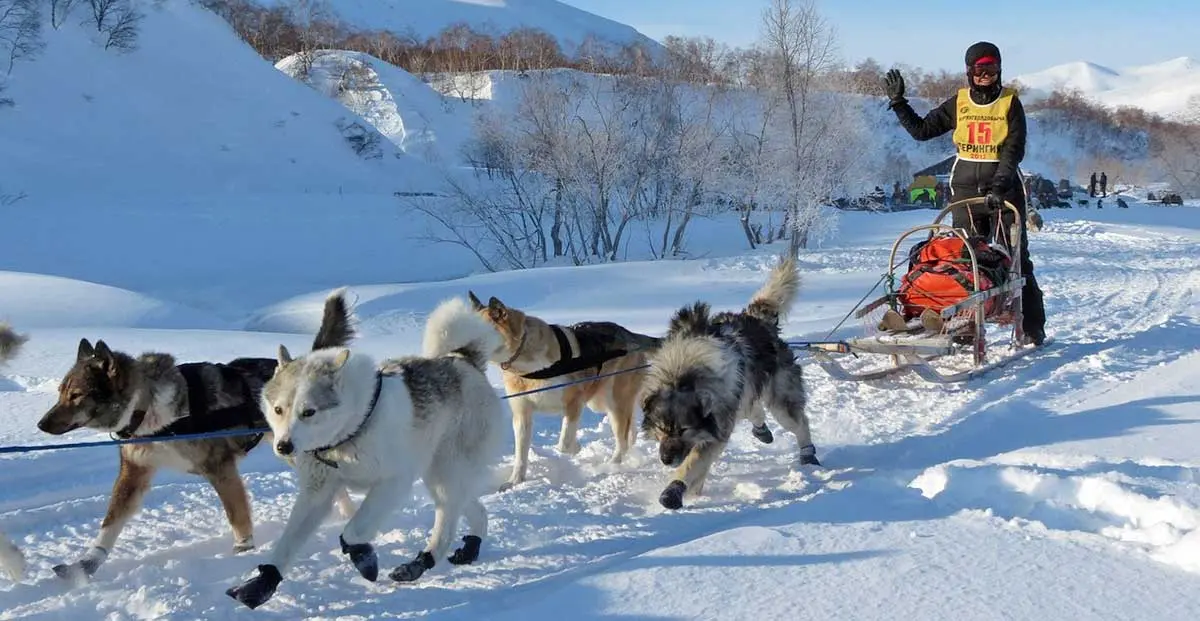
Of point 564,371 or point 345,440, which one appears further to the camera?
point 564,371

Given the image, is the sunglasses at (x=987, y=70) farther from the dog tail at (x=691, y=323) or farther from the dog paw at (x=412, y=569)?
the dog paw at (x=412, y=569)

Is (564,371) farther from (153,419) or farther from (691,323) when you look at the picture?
(153,419)

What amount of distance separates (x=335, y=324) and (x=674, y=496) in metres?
1.79

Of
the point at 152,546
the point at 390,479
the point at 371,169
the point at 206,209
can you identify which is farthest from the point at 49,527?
the point at 371,169

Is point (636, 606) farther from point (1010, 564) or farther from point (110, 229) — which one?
point (110, 229)

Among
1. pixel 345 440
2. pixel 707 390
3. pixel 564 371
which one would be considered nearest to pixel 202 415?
pixel 345 440

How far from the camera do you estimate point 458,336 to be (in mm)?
4055

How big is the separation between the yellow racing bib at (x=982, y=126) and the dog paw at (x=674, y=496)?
4.53m

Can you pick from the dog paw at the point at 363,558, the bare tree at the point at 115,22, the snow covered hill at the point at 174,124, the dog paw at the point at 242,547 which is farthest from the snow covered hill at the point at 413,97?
the dog paw at the point at 363,558

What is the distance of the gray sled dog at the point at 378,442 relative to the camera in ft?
10.2

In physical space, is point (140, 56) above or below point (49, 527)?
above

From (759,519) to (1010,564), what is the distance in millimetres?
1066

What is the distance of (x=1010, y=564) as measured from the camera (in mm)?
3049

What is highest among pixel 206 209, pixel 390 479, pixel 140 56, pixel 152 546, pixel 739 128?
pixel 140 56
